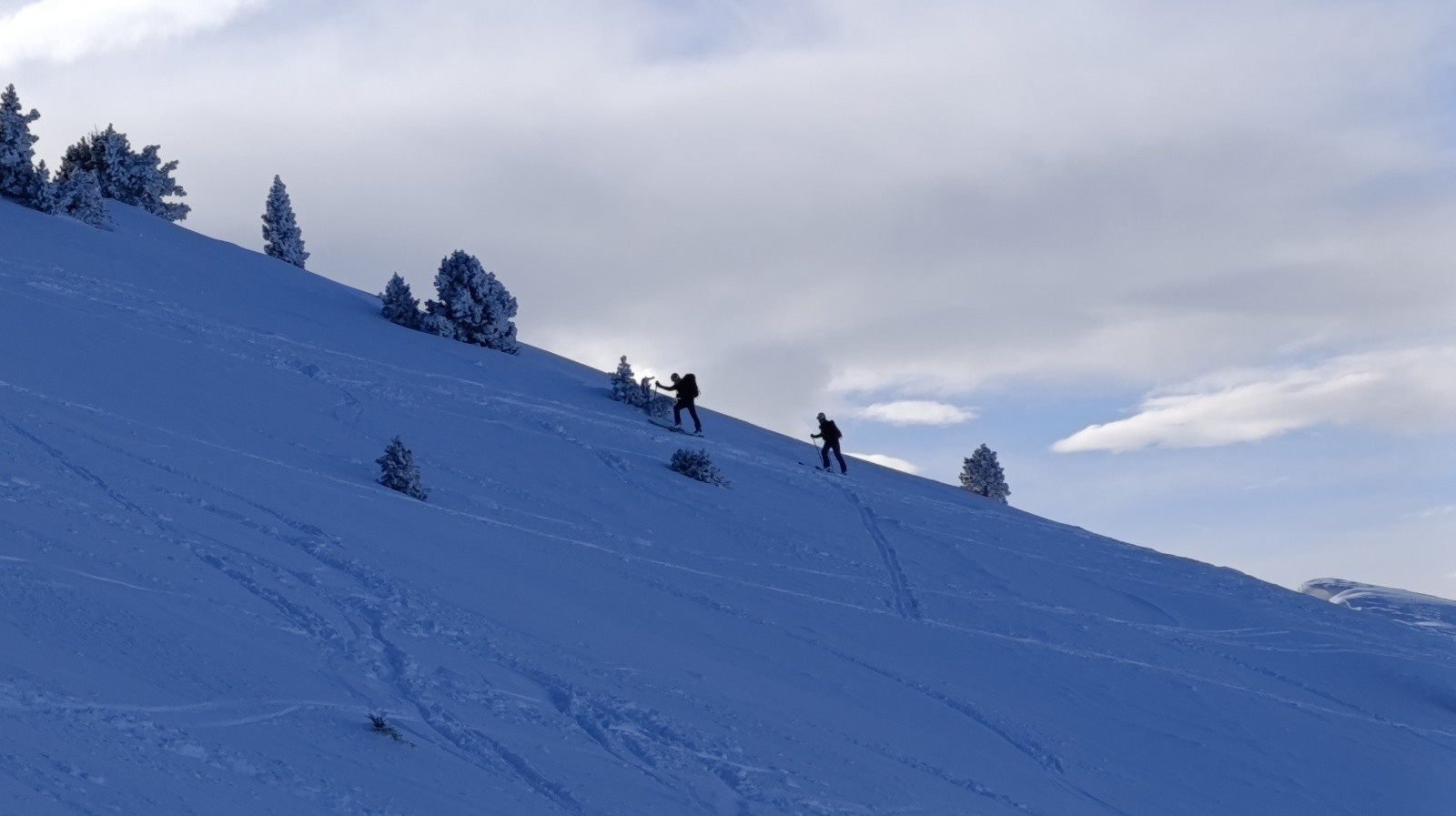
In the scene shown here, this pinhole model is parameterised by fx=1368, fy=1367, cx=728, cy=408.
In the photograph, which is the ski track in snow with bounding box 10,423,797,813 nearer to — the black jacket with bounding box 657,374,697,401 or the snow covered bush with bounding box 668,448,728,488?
the snow covered bush with bounding box 668,448,728,488

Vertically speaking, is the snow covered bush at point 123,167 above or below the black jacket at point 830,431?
above

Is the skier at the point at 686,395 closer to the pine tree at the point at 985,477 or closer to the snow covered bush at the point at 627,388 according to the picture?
the snow covered bush at the point at 627,388

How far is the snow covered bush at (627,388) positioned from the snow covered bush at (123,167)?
12784 mm

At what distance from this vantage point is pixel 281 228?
36438mm

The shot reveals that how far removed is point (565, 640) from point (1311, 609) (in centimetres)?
1326

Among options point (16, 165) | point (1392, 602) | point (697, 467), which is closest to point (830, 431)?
point (697, 467)

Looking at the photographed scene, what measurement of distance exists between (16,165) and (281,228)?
13.3 metres

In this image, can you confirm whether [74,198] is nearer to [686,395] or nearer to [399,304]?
[399,304]

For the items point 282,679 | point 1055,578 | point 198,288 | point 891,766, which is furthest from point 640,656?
point 198,288

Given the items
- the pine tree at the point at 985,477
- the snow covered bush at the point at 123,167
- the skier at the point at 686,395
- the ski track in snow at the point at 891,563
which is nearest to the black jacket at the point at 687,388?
the skier at the point at 686,395

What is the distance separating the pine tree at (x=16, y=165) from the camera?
75.9 feet

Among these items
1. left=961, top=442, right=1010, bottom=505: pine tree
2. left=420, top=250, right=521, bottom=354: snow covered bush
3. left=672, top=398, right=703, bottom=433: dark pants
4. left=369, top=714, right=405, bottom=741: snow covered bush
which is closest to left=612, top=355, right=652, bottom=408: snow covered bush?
left=672, top=398, right=703, bottom=433: dark pants

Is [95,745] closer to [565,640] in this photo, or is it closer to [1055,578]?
[565,640]

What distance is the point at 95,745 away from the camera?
651 cm
